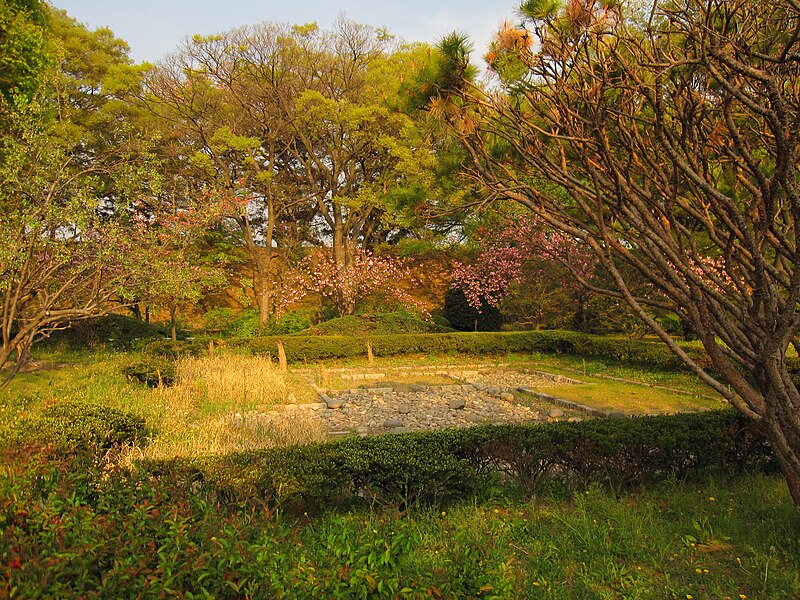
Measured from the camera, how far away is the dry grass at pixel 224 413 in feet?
16.4

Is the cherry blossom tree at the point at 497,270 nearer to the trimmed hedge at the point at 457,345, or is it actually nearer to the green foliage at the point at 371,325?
the trimmed hedge at the point at 457,345

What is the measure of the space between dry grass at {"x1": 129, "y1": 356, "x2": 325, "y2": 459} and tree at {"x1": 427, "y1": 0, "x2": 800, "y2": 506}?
3211 mm

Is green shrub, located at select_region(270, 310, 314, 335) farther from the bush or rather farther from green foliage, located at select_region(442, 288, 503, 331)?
green foliage, located at select_region(442, 288, 503, 331)

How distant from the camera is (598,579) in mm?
2877

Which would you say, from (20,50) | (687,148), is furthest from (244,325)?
(687,148)

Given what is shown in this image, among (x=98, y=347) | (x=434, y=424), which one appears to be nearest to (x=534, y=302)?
(x=434, y=424)

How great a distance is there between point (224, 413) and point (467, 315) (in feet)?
43.3

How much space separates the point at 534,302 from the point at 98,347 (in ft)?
41.1

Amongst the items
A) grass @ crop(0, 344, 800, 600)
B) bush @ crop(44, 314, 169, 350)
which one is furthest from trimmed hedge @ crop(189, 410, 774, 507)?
bush @ crop(44, 314, 169, 350)

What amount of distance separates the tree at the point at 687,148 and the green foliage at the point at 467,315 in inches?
563

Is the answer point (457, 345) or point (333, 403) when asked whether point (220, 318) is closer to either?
point (457, 345)

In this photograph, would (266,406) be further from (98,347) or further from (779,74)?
(98,347)

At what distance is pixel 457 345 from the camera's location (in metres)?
15.0

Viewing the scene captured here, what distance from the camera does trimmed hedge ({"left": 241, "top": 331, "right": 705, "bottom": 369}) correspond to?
1310 cm
